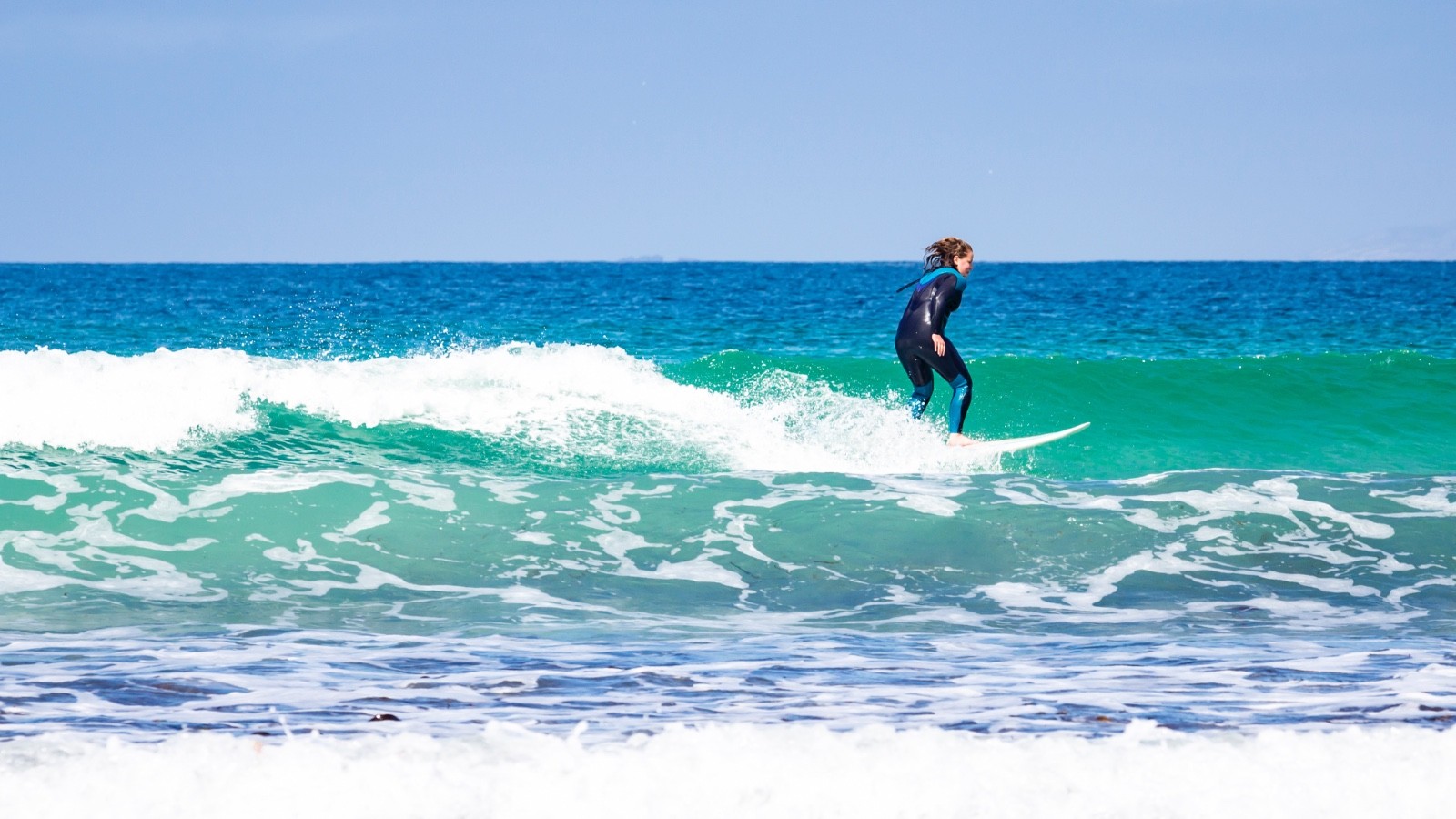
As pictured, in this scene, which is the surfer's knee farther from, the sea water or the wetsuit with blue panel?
the sea water

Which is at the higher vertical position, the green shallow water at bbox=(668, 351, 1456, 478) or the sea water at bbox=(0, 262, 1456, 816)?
the green shallow water at bbox=(668, 351, 1456, 478)

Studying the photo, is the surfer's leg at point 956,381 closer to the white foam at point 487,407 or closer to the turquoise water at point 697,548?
the turquoise water at point 697,548

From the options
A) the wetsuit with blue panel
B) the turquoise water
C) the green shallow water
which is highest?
the wetsuit with blue panel

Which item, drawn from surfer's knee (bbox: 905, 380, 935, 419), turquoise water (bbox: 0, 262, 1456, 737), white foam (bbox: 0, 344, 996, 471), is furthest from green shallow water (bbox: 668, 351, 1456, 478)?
surfer's knee (bbox: 905, 380, 935, 419)

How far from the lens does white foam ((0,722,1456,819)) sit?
3371mm

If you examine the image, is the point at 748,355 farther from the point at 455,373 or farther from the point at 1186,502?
the point at 1186,502

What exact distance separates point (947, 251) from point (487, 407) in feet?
18.0

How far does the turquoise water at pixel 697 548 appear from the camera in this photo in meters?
4.59

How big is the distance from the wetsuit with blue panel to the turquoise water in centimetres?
64

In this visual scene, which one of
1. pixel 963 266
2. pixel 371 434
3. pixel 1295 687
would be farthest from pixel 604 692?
pixel 371 434

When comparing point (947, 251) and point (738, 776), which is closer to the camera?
point (738, 776)

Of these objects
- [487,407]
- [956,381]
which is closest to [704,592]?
[956,381]

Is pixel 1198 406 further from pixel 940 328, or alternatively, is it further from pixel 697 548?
pixel 697 548

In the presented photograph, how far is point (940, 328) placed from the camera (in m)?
10.1
